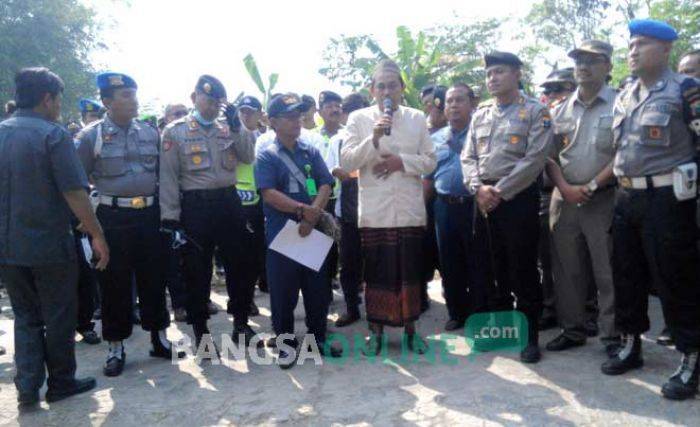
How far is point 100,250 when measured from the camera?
3.88 metres

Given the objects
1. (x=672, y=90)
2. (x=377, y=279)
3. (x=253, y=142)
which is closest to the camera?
(x=672, y=90)

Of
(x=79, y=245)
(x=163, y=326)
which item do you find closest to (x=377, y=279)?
(x=163, y=326)

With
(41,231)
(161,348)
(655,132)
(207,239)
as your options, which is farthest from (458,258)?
(41,231)

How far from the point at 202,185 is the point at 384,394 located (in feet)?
6.84

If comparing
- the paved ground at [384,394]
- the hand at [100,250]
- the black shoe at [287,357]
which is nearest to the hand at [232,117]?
the hand at [100,250]

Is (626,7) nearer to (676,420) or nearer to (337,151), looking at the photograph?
(337,151)

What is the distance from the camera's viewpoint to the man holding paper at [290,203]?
4.31 metres

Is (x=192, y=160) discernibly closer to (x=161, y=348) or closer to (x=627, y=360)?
(x=161, y=348)

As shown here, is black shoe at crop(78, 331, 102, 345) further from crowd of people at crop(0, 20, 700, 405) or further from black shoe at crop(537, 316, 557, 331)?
black shoe at crop(537, 316, 557, 331)

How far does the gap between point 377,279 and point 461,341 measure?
3.00 feet

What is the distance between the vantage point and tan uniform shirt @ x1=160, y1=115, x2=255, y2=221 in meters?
4.41

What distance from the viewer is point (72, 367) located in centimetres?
394

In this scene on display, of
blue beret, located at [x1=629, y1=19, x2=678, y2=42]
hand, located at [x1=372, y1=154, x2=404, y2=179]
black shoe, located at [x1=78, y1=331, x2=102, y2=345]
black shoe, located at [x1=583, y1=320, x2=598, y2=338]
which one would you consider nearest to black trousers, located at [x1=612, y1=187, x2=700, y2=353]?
blue beret, located at [x1=629, y1=19, x2=678, y2=42]

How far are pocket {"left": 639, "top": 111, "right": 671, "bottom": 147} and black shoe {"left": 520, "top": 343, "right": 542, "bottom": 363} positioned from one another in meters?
1.58
